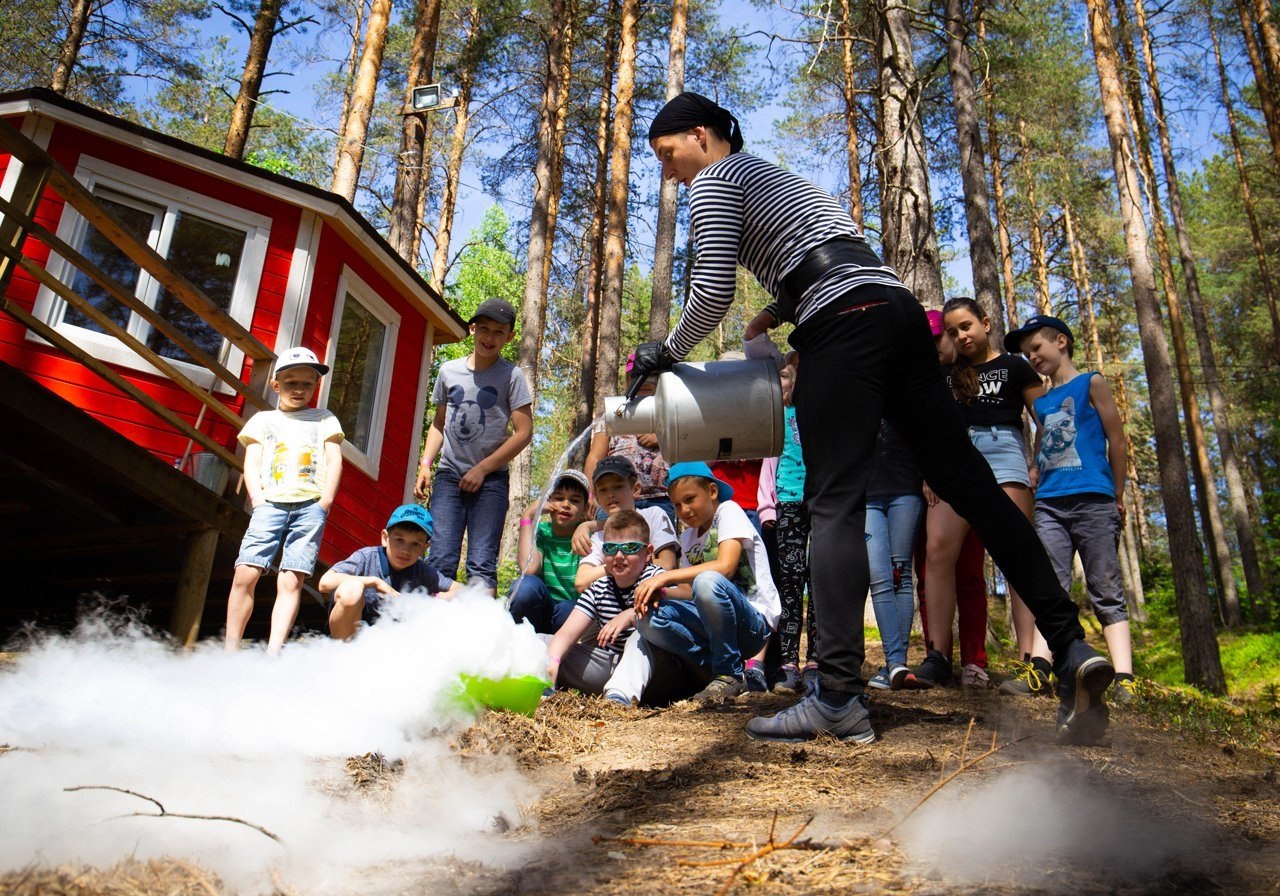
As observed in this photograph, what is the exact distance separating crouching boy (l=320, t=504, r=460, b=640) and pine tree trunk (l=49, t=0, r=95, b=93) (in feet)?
51.4

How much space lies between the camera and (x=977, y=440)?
4.62 meters

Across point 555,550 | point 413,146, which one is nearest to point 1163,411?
point 555,550

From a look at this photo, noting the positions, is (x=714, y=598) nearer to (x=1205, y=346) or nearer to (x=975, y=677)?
(x=975, y=677)

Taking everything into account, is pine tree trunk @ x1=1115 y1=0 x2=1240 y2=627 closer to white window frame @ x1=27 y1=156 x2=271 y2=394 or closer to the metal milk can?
white window frame @ x1=27 y1=156 x2=271 y2=394

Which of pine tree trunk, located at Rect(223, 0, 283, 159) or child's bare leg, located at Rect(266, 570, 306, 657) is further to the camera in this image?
pine tree trunk, located at Rect(223, 0, 283, 159)

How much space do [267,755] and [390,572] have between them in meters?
2.28

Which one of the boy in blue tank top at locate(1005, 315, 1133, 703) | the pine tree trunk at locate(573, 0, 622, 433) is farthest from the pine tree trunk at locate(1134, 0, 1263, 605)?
the boy in blue tank top at locate(1005, 315, 1133, 703)

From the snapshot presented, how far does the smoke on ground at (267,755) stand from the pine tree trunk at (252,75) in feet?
34.5

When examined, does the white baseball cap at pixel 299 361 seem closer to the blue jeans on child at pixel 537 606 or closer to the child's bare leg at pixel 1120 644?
the blue jeans on child at pixel 537 606

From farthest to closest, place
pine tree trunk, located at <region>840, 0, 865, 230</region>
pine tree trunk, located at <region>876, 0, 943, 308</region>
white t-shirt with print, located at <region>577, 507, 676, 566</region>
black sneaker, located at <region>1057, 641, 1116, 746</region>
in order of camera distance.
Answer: pine tree trunk, located at <region>840, 0, 865, 230</region> → pine tree trunk, located at <region>876, 0, 943, 308</region> → white t-shirt with print, located at <region>577, 507, 676, 566</region> → black sneaker, located at <region>1057, 641, 1116, 746</region>

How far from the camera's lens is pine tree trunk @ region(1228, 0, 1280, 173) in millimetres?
13016

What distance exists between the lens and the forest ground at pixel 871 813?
1.75 metres

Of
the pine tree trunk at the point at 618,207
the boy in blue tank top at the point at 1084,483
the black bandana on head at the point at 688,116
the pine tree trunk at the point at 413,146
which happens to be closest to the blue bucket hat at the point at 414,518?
the black bandana on head at the point at 688,116

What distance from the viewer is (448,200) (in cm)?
2020
